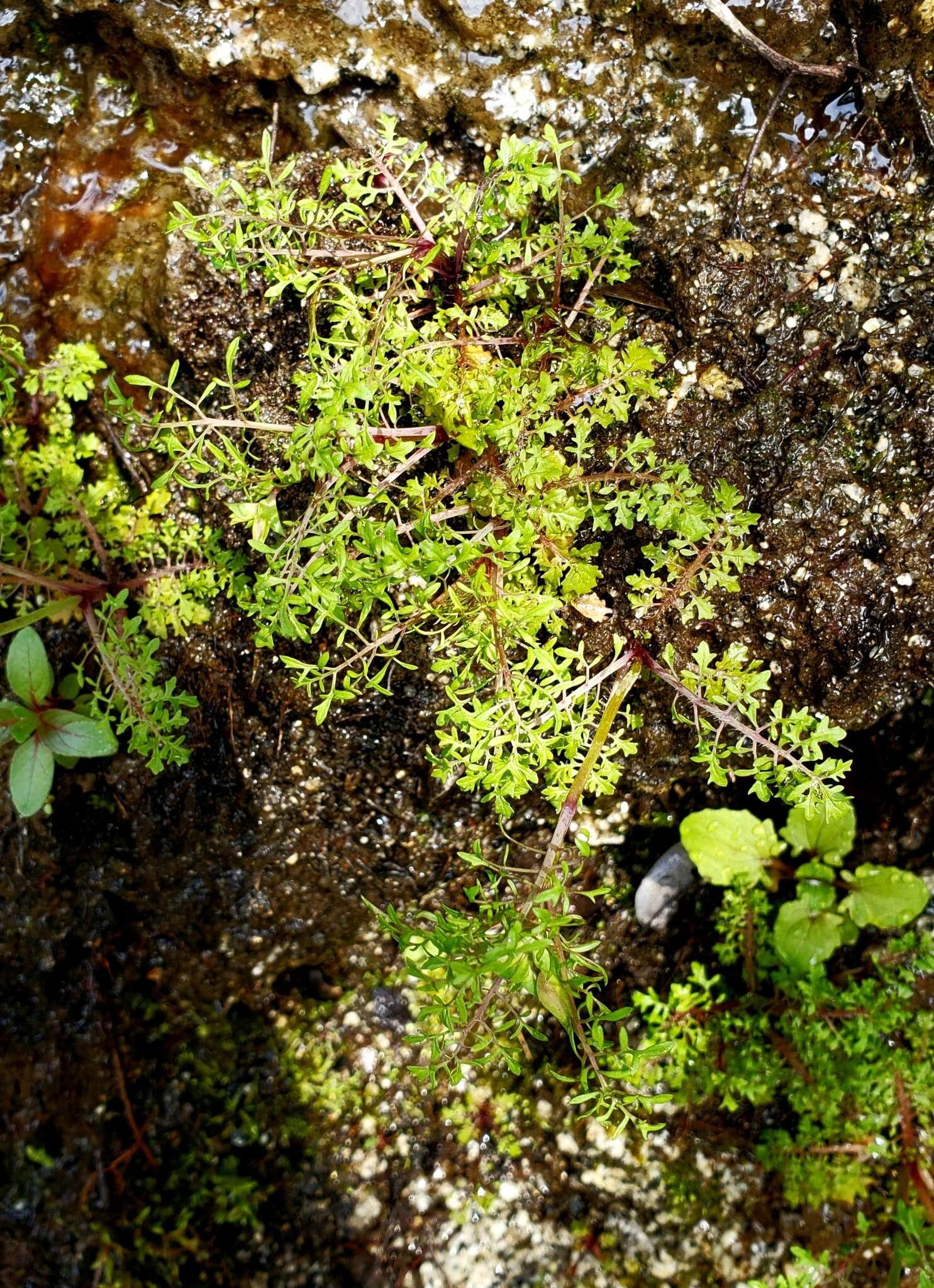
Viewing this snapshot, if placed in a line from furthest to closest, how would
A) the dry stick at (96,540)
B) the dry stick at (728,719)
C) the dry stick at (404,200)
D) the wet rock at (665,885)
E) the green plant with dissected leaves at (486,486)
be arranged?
the wet rock at (665,885) < the dry stick at (96,540) < the dry stick at (404,200) < the dry stick at (728,719) < the green plant with dissected leaves at (486,486)

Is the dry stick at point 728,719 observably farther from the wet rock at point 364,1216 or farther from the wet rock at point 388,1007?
the wet rock at point 364,1216

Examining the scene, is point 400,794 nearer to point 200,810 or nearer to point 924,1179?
point 200,810

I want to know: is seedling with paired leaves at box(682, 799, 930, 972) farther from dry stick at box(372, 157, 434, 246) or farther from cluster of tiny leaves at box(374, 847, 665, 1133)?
dry stick at box(372, 157, 434, 246)

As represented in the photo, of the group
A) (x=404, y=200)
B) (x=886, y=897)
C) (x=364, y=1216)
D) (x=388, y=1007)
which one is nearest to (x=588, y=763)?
(x=886, y=897)

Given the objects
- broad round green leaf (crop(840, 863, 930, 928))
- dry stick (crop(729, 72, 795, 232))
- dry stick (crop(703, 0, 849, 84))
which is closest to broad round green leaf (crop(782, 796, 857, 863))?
broad round green leaf (crop(840, 863, 930, 928))

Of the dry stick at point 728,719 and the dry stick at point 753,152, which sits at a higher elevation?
the dry stick at point 753,152

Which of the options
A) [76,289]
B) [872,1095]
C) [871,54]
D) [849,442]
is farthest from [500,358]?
[872,1095]

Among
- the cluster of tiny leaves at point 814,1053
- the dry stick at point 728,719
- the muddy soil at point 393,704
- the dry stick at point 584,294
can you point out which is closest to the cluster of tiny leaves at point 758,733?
the dry stick at point 728,719

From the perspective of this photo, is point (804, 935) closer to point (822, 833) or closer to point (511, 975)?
point (822, 833)
